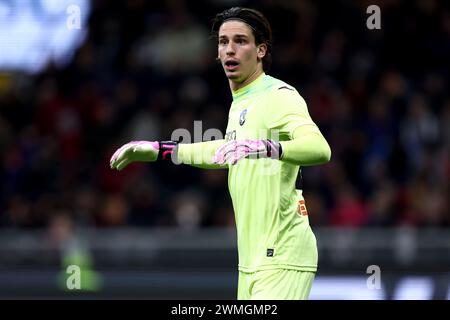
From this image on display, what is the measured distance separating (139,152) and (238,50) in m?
0.79

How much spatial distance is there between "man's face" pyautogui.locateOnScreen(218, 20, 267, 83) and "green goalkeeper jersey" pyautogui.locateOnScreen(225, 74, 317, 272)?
0.17m

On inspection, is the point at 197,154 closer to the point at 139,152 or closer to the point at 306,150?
the point at 139,152

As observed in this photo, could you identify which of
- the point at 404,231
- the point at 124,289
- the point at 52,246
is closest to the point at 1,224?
the point at 52,246

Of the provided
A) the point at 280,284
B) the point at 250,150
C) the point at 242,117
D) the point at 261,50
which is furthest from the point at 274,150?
the point at 261,50

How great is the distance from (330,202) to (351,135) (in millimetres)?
1031

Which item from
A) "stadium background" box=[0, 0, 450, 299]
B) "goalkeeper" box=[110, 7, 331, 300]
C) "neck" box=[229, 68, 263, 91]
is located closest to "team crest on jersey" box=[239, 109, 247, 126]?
"goalkeeper" box=[110, 7, 331, 300]

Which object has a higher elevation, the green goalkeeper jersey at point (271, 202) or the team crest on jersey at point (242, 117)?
the team crest on jersey at point (242, 117)

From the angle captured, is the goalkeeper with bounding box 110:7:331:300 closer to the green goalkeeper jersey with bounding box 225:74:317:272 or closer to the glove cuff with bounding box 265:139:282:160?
the green goalkeeper jersey with bounding box 225:74:317:272

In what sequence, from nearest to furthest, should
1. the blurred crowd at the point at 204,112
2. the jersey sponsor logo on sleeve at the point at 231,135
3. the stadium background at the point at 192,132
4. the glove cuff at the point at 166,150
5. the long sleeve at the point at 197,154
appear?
1. the jersey sponsor logo on sleeve at the point at 231,135
2. the glove cuff at the point at 166,150
3. the long sleeve at the point at 197,154
4. the stadium background at the point at 192,132
5. the blurred crowd at the point at 204,112

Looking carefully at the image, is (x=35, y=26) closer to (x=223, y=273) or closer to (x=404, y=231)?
(x=223, y=273)

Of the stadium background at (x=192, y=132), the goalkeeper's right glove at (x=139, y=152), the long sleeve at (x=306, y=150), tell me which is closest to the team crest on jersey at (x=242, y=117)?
the goalkeeper's right glove at (x=139, y=152)

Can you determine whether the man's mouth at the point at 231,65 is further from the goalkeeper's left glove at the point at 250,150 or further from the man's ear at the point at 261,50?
the goalkeeper's left glove at the point at 250,150

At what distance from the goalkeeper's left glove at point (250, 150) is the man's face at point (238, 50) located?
70 centimetres

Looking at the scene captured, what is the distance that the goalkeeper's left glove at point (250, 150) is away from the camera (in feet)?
17.3
